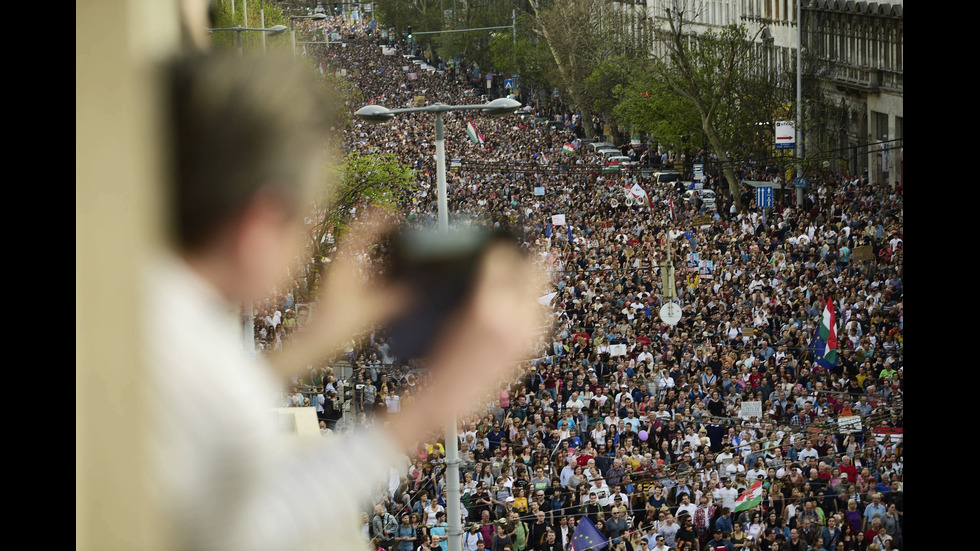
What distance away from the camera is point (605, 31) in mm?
58438

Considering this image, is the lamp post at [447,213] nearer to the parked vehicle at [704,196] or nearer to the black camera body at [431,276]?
the black camera body at [431,276]

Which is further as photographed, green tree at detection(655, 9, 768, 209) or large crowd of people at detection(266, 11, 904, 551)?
green tree at detection(655, 9, 768, 209)

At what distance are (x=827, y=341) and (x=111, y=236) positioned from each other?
57.4 feet

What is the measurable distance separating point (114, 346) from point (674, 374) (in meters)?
17.2

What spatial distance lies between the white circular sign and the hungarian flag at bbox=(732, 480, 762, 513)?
836cm

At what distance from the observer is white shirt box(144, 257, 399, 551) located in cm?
83

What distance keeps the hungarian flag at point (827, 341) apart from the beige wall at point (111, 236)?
56.3 ft

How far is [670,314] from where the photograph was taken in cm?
2048

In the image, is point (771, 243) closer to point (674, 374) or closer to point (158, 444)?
point (674, 374)

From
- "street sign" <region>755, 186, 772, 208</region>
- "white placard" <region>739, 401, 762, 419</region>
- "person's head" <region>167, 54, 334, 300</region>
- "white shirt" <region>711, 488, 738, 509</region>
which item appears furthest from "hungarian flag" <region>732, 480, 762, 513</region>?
"street sign" <region>755, 186, 772, 208</region>

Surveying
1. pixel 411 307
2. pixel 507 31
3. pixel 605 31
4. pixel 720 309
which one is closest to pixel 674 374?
pixel 720 309

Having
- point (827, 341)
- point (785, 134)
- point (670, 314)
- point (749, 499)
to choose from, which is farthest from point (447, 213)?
point (785, 134)

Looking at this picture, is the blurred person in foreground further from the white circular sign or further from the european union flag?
the white circular sign

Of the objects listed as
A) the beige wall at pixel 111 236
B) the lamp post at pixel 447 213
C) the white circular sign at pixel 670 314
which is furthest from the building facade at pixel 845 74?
the beige wall at pixel 111 236
